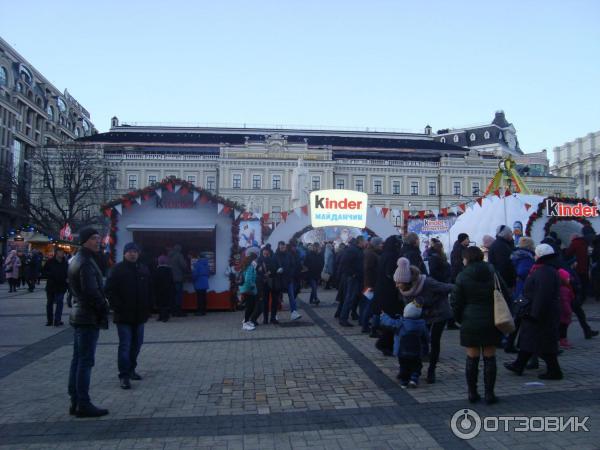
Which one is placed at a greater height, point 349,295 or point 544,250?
point 544,250

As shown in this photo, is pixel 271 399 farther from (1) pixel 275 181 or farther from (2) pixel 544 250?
(1) pixel 275 181

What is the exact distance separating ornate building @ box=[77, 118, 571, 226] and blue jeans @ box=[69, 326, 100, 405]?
53975 mm

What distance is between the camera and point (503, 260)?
7.83 metres

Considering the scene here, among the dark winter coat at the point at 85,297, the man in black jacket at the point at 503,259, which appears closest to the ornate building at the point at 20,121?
the dark winter coat at the point at 85,297

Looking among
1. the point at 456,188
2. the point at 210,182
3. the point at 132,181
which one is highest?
the point at 210,182

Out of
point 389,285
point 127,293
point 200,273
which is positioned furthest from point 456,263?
point 127,293

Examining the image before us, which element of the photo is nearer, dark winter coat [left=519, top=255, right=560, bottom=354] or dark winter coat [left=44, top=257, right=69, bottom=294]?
dark winter coat [left=519, top=255, right=560, bottom=354]

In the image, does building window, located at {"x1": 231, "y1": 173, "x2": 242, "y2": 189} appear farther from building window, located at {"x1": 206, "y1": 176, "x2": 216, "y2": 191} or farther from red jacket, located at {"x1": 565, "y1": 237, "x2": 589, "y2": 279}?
red jacket, located at {"x1": 565, "y1": 237, "x2": 589, "y2": 279}

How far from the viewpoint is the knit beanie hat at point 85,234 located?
5.15 m

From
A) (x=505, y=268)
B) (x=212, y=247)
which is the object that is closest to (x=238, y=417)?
(x=505, y=268)

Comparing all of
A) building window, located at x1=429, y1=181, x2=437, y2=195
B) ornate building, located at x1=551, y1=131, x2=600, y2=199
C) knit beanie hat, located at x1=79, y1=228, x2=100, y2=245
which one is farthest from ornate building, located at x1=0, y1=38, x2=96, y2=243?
ornate building, located at x1=551, y1=131, x2=600, y2=199

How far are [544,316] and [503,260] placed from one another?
2111mm

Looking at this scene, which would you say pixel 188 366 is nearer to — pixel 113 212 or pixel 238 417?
pixel 238 417

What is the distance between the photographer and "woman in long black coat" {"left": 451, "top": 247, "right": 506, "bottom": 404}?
4930mm
